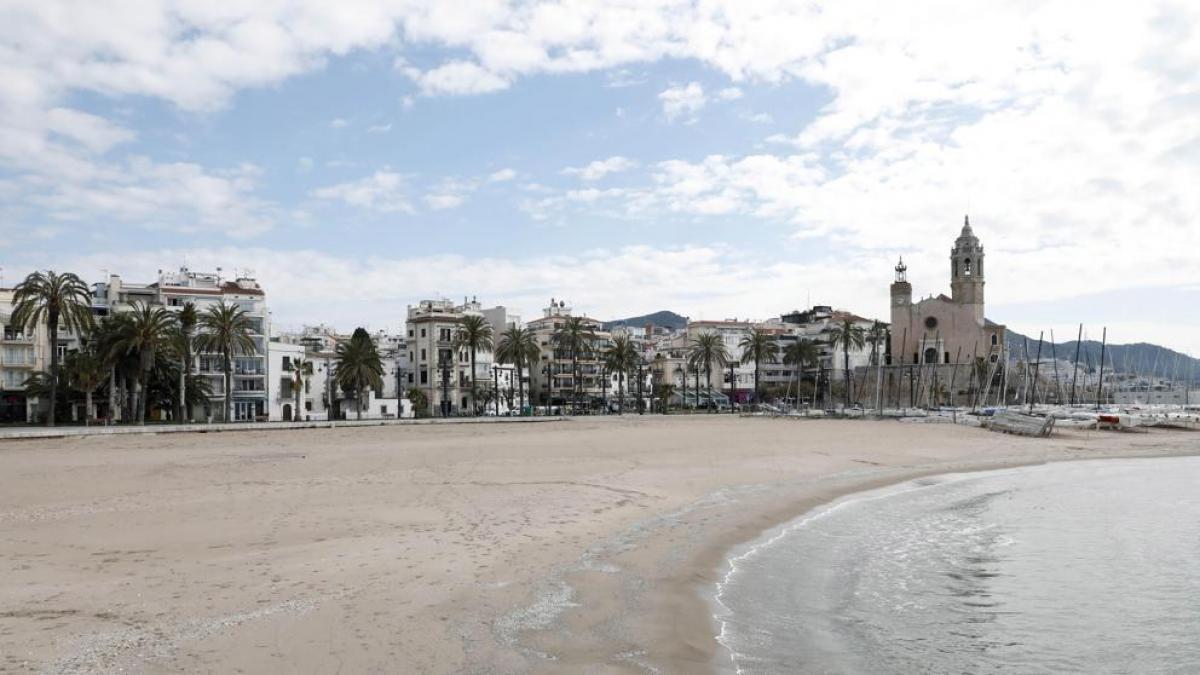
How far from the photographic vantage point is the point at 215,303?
87.7m

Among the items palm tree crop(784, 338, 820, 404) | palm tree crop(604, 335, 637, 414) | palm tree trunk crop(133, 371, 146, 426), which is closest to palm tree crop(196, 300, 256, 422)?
palm tree trunk crop(133, 371, 146, 426)

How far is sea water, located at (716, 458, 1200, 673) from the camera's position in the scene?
33.2 ft

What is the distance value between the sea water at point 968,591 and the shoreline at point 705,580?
0.30 metres

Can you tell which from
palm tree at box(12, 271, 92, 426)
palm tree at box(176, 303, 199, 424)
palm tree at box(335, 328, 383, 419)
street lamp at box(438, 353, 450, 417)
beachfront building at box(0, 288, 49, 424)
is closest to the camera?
palm tree at box(12, 271, 92, 426)

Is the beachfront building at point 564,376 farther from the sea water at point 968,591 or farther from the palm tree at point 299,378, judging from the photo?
the sea water at point 968,591

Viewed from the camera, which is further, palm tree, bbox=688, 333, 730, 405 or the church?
the church

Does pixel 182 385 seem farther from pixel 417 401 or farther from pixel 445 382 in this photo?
pixel 445 382

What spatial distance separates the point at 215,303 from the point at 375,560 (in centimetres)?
8347

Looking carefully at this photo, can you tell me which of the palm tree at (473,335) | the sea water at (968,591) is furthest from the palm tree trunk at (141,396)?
the sea water at (968,591)

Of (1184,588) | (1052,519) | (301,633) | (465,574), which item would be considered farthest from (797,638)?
(1052,519)

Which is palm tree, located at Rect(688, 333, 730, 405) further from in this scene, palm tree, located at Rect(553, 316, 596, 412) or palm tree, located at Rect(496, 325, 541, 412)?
palm tree, located at Rect(496, 325, 541, 412)

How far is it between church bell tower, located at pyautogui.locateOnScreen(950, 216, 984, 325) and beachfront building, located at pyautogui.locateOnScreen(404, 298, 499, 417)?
7273 centimetres

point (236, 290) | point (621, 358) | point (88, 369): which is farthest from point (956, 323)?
point (88, 369)

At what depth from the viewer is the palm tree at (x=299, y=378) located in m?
84.7
